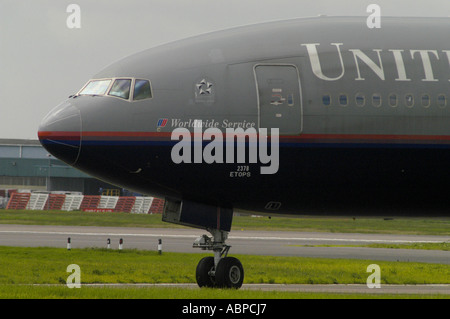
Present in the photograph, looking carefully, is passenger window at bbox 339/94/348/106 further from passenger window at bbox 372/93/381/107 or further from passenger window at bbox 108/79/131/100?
passenger window at bbox 108/79/131/100

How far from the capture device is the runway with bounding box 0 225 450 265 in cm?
4816

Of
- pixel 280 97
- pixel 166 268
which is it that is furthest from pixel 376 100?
pixel 166 268

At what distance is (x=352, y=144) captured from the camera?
21672 mm

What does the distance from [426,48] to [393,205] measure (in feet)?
14.2

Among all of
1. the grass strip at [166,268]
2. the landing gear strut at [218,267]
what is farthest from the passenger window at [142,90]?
the grass strip at [166,268]

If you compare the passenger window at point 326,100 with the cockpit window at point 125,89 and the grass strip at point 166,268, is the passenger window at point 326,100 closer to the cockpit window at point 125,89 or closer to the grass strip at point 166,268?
the cockpit window at point 125,89

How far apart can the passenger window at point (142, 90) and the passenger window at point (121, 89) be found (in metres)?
0.20

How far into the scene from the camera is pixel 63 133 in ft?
68.9

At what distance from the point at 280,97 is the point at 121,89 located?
4.17 meters

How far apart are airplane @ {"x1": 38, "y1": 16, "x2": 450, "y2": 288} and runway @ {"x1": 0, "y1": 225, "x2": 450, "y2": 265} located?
2257 centimetres

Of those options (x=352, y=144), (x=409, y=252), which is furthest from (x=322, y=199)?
(x=409, y=252)

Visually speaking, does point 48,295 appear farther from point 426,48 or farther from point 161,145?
point 426,48

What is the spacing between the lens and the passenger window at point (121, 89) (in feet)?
71.4

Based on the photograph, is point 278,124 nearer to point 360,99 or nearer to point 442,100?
point 360,99
